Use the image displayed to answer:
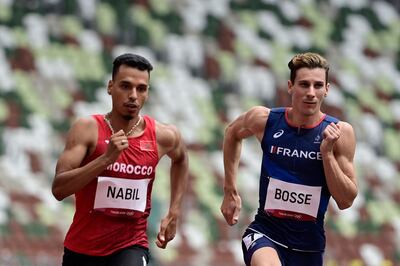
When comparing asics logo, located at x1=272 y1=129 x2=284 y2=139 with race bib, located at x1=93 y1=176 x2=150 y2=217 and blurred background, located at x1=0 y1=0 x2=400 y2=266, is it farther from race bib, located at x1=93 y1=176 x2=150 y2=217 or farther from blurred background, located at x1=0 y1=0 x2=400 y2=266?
blurred background, located at x1=0 y1=0 x2=400 y2=266

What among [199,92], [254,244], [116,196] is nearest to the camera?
[116,196]

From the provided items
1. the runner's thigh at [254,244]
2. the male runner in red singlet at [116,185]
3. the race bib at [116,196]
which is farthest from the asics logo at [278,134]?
the race bib at [116,196]

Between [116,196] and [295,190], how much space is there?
1.29 meters

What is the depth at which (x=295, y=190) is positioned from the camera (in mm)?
9438

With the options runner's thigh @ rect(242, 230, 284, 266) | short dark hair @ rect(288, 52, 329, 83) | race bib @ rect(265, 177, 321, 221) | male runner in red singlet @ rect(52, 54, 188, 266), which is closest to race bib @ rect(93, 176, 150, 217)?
male runner in red singlet @ rect(52, 54, 188, 266)

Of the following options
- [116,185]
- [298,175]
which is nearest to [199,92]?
[298,175]

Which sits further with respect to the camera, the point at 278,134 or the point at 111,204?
the point at 278,134

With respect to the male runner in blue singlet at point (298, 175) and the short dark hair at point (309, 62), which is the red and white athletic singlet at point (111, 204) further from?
the short dark hair at point (309, 62)

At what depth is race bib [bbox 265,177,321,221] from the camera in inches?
370

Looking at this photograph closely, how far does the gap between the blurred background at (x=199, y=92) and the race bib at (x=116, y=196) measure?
26.9ft

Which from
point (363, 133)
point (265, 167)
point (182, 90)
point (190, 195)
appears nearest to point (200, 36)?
point (182, 90)

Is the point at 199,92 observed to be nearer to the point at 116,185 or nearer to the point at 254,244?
the point at 254,244

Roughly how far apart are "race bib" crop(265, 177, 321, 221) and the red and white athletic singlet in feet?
3.09

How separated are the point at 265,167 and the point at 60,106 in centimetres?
1201
